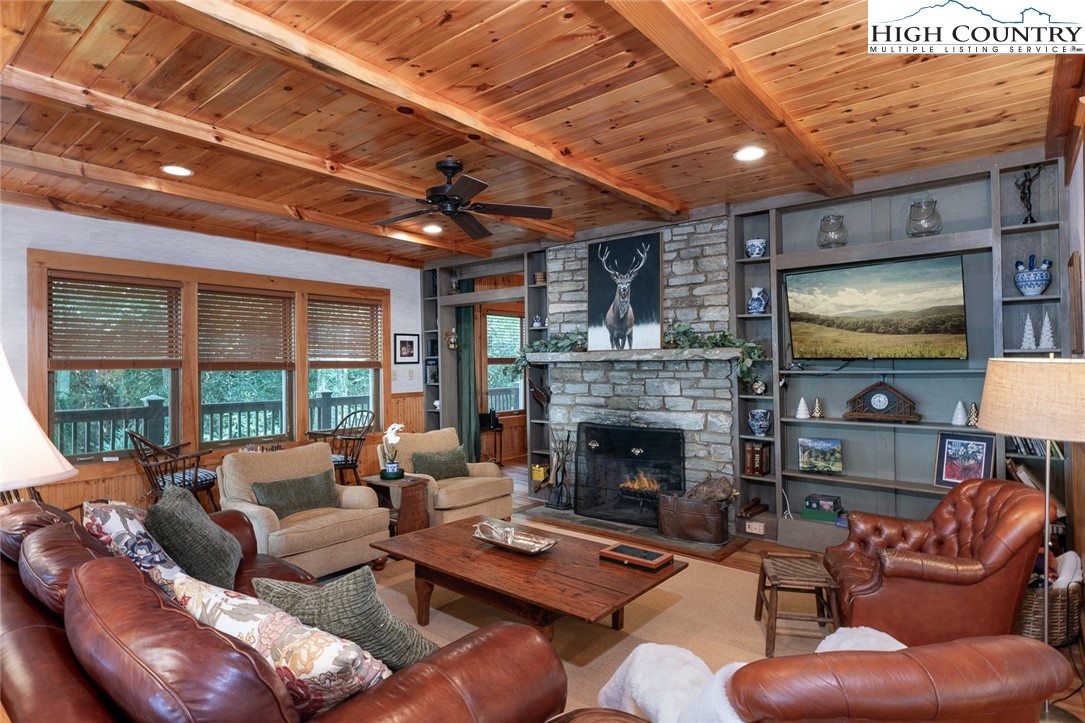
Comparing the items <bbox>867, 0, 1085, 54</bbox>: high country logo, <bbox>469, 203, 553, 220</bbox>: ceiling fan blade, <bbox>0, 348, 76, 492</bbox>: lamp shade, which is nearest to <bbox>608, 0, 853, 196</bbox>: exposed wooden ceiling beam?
<bbox>867, 0, 1085, 54</bbox>: high country logo

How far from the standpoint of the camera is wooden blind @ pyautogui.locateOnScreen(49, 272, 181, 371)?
4594 millimetres

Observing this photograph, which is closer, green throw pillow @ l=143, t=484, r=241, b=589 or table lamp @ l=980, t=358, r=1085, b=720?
table lamp @ l=980, t=358, r=1085, b=720

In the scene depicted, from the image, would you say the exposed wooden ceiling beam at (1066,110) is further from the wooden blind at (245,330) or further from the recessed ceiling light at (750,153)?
the wooden blind at (245,330)

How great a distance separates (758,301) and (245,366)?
482 cm

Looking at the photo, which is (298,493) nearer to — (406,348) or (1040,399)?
(406,348)

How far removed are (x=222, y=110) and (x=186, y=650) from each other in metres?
2.78

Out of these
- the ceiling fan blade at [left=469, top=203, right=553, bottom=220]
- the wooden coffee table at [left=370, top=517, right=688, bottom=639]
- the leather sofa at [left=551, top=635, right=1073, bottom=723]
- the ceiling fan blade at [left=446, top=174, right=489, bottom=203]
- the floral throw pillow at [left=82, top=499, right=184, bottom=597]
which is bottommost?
the wooden coffee table at [left=370, top=517, right=688, bottom=639]

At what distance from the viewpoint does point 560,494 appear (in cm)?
580

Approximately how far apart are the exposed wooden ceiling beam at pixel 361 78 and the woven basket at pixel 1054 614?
3229 millimetres

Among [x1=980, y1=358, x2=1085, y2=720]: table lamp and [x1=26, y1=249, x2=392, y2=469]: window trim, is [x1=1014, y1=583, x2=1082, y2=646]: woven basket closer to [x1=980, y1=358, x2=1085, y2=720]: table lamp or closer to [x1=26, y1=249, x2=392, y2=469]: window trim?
[x1=980, y1=358, x2=1085, y2=720]: table lamp

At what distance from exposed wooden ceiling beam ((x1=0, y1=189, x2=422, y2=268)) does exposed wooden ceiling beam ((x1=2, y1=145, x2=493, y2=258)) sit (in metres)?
0.84

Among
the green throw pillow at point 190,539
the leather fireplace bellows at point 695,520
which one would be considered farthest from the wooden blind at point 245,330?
the leather fireplace bellows at point 695,520

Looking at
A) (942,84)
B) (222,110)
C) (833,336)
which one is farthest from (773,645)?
(222,110)

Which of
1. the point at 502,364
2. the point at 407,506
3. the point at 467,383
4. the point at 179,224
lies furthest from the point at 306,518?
the point at 502,364
